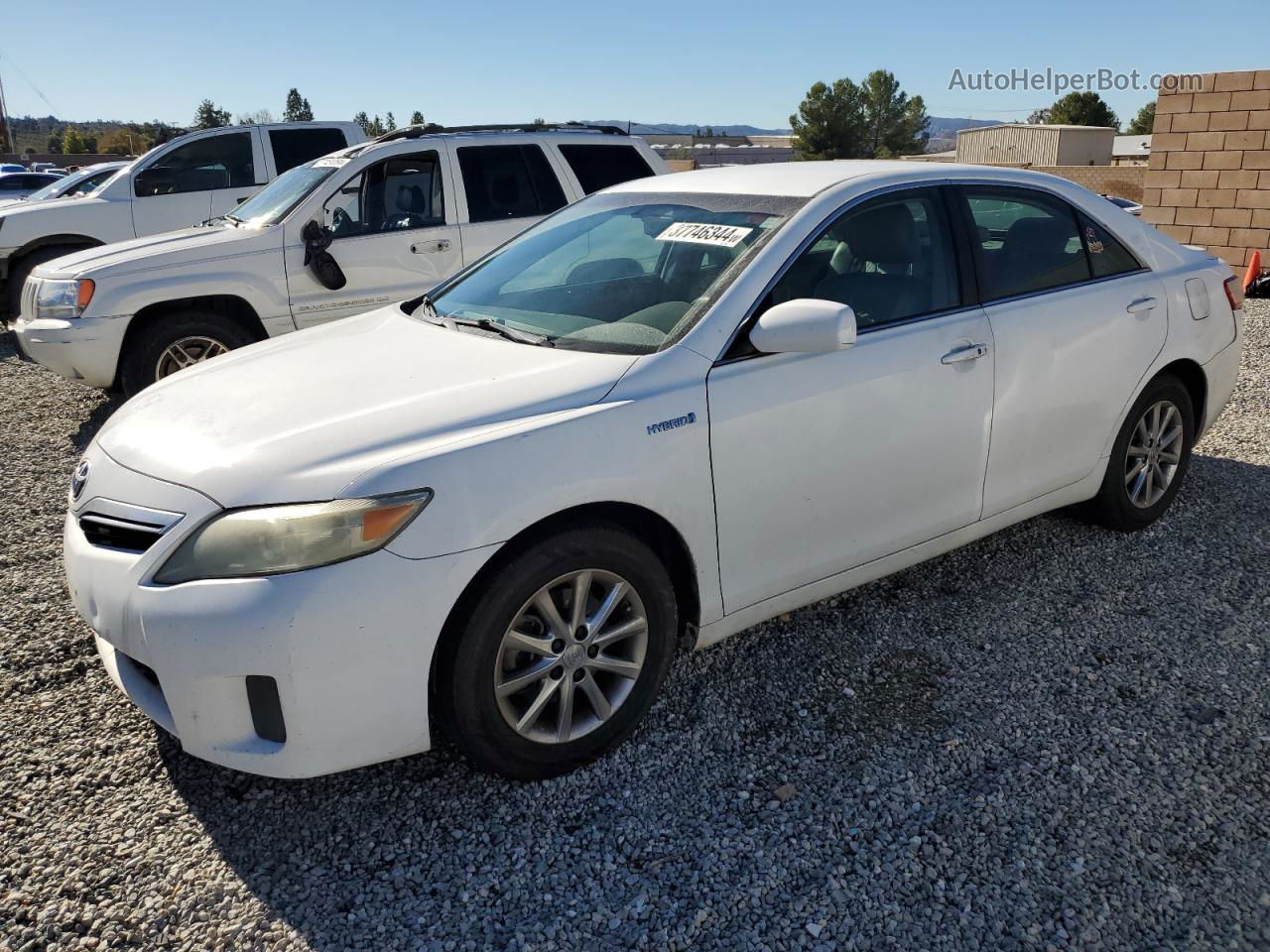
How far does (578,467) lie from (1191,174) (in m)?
12.2

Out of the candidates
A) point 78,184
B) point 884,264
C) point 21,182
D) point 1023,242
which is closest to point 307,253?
point 884,264

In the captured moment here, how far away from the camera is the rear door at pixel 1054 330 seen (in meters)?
3.66

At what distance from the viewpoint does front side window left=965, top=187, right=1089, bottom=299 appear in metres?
3.70

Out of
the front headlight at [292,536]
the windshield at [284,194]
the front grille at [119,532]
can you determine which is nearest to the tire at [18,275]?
the windshield at [284,194]

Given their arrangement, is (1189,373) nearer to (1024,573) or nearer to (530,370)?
(1024,573)

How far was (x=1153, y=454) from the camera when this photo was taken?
4414 mm

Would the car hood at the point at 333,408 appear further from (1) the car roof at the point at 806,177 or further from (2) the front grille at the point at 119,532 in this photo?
(1) the car roof at the point at 806,177

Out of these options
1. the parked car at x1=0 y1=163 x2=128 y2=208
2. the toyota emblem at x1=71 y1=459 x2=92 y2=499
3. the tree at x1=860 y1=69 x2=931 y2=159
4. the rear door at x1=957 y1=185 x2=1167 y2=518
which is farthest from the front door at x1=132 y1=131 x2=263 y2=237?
the tree at x1=860 y1=69 x2=931 y2=159

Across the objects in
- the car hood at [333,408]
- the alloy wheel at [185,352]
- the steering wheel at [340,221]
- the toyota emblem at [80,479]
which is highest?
the steering wheel at [340,221]

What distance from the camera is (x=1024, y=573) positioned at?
13.6ft

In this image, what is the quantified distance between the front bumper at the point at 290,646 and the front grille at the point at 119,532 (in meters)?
0.04

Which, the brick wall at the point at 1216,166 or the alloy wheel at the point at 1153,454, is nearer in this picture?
the alloy wheel at the point at 1153,454

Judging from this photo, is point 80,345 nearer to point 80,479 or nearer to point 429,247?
point 429,247

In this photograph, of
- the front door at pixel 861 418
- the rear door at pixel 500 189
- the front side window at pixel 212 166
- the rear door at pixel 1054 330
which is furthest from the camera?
the front side window at pixel 212 166
